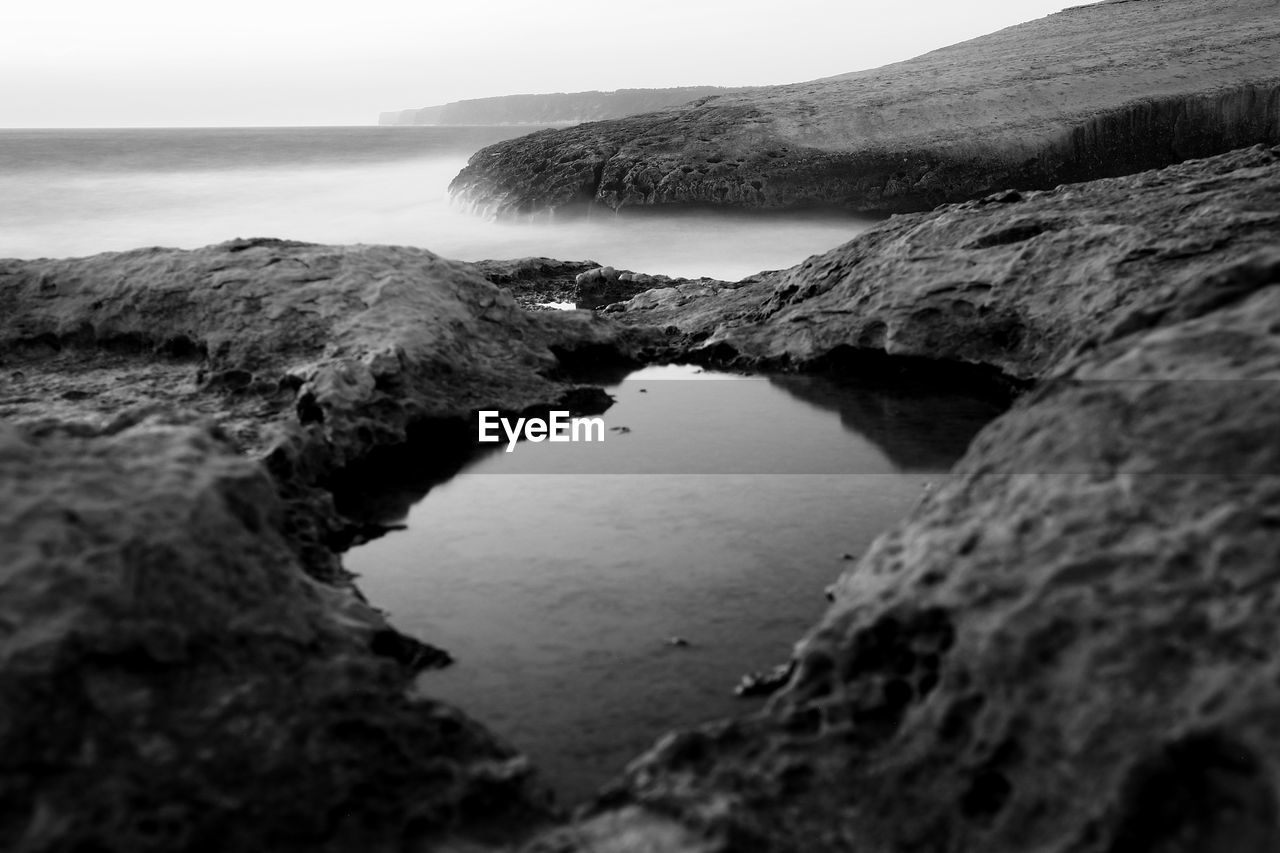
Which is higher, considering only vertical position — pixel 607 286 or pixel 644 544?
pixel 607 286

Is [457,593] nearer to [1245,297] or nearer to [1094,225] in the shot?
[1245,297]

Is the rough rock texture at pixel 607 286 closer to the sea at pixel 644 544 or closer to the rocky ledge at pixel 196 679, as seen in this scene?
the sea at pixel 644 544

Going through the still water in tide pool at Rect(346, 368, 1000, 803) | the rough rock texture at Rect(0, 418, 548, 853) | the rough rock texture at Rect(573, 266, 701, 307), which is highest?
the rough rock texture at Rect(573, 266, 701, 307)

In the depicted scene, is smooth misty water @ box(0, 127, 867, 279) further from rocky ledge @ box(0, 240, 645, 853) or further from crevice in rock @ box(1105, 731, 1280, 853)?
crevice in rock @ box(1105, 731, 1280, 853)

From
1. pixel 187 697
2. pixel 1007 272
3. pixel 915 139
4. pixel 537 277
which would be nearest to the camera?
pixel 187 697

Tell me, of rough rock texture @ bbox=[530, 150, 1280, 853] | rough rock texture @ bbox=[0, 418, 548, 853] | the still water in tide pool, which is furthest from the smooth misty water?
rough rock texture @ bbox=[0, 418, 548, 853]

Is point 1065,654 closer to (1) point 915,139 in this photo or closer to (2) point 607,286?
(2) point 607,286

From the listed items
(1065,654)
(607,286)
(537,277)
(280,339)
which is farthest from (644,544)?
(537,277)
